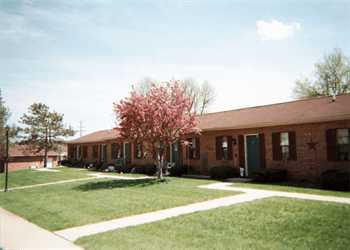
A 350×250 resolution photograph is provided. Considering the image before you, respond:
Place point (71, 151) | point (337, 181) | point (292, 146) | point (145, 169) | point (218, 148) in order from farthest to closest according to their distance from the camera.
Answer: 1. point (71, 151)
2. point (145, 169)
3. point (218, 148)
4. point (292, 146)
5. point (337, 181)

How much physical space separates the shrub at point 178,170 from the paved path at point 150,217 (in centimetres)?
835

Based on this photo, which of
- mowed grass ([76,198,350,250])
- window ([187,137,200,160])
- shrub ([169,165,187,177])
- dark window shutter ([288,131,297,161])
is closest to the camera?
mowed grass ([76,198,350,250])

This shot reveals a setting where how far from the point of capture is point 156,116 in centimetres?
1534

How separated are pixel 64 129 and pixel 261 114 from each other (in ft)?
91.4

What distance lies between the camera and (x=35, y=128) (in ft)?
124

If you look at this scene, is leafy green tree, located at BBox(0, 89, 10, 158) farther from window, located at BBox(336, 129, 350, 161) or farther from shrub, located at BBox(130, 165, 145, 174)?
window, located at BBox(336, 129, 350, 161)

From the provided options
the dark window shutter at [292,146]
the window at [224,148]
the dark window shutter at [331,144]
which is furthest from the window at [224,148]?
the dark window shutter at [331,144]

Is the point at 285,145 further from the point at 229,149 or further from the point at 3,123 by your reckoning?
the point at 3,123

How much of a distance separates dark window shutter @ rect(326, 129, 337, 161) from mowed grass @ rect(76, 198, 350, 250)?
5.46 metres

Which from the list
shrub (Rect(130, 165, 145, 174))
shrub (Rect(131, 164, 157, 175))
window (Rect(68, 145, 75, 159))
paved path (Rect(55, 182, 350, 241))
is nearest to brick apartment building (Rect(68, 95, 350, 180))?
shrub (Rect(131, 164, 157, 175))

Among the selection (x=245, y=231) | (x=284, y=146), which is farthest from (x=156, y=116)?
(x=245, y=231)

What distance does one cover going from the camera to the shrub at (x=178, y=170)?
62.8ft

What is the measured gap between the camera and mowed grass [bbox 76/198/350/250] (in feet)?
19.5

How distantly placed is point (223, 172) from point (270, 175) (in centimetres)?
250
